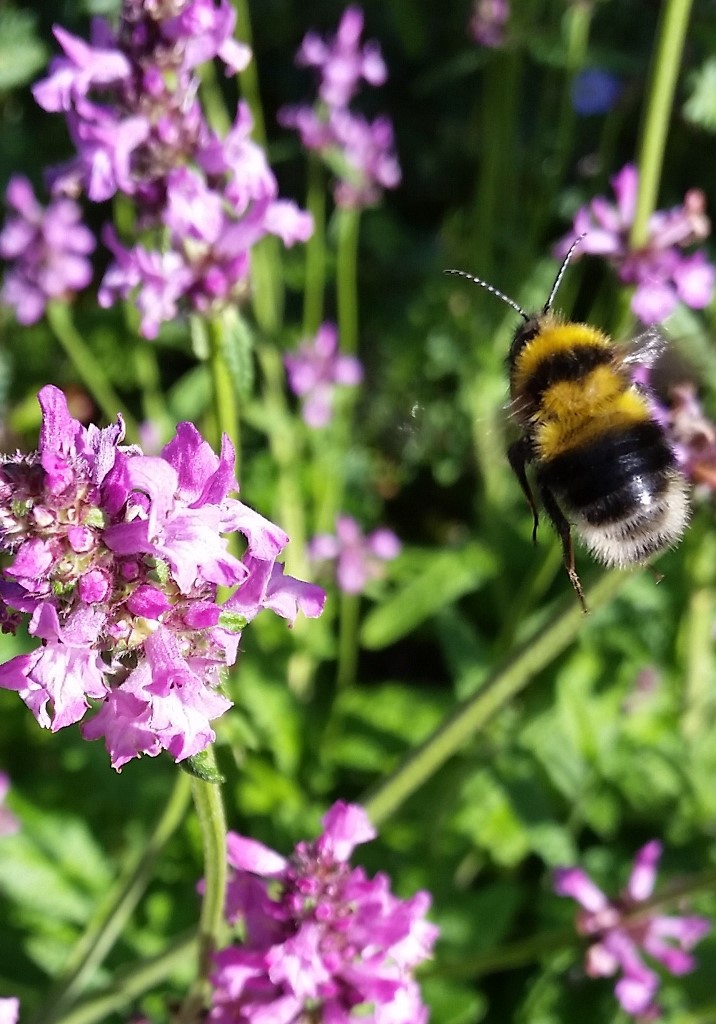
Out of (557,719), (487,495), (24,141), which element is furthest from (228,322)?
(24,141)

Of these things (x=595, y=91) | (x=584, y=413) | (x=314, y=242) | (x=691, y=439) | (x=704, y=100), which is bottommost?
(x=584, y=413)

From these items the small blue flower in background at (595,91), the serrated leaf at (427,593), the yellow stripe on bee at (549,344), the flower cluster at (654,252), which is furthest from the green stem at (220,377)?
the small blue flower in background at (595,91)

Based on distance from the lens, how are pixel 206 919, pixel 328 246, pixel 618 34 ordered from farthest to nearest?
pixel 618 34
pixel 328 246
pixel 206 919

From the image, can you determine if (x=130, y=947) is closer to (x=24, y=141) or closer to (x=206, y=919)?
(x=206, y=919)

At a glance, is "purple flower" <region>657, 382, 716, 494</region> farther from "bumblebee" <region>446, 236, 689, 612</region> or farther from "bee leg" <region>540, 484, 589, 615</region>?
"bee leg" <region>540, 484, 589, 615</region>

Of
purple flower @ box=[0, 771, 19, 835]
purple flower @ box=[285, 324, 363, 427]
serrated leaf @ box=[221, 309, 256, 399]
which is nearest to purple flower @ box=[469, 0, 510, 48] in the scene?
purple flower @ box=[285, 324, 363, 427]

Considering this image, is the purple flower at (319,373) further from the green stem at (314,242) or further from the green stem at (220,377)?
the green stem at (220,377)

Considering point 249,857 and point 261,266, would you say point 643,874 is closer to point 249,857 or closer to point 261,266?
point 249,857

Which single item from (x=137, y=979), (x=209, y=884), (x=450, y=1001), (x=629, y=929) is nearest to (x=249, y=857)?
(x=209, y=884)
